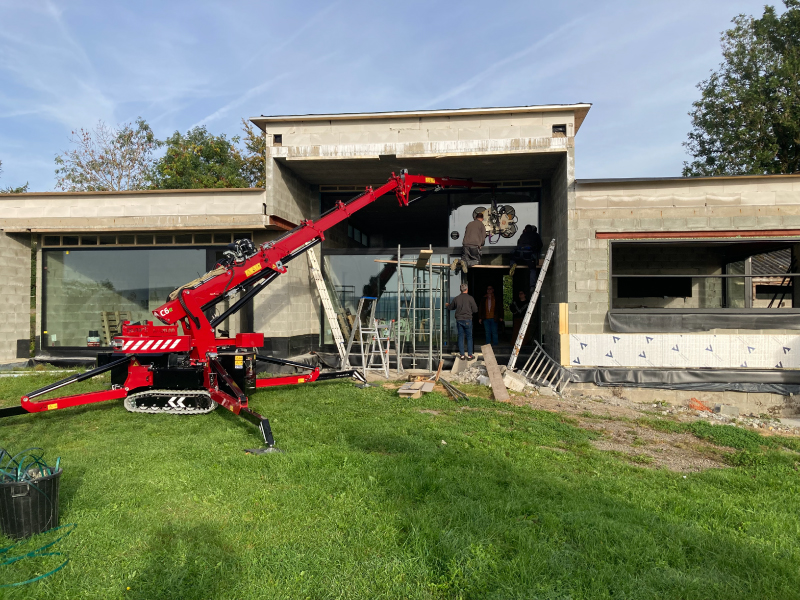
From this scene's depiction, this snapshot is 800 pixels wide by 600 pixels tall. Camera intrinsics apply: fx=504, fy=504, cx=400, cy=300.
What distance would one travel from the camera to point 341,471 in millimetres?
4934

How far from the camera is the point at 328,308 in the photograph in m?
12.6

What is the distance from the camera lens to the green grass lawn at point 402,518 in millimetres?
3119

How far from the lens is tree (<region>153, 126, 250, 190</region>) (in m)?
27.3

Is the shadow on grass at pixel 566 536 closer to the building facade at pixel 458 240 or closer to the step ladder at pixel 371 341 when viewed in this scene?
the building facade at pixel 458 240

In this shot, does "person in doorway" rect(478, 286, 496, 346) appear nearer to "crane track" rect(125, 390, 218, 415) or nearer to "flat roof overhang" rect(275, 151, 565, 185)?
"flat roof overhang" rect(275, 151, 565, 185)

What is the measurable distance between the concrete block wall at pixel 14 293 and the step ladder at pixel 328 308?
7173mm

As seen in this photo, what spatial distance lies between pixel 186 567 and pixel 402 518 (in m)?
1.56

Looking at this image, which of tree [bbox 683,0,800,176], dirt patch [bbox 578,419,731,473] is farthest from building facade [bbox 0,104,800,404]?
tree [bbox 683,0,800,176]

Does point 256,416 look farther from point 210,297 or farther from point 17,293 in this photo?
point 17,293

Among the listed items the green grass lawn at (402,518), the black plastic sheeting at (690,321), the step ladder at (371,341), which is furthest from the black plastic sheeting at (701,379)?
the step ladder at (371,341)

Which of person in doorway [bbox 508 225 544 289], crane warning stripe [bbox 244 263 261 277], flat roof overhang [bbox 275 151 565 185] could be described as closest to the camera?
crane warning stripe [bbox 244 263 261 277]

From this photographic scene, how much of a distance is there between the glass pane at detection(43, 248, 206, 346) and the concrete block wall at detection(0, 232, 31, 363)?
449 millimetres

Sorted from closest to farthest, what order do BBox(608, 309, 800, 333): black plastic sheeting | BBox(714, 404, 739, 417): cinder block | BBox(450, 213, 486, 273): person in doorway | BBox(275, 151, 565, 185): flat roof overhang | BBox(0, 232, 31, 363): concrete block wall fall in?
BBox(714, 404, 739, 417): cinder block, BBox(608, 309, 800, 333): black plastic sheeting, BBox(275, 151, 565, 185): flat roof overhang, BBox(0, 232, 31, 363): concrete block wall, BBox(450, 213, 486, 273): person in doorway

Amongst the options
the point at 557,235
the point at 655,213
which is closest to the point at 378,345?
the point at 557,235
